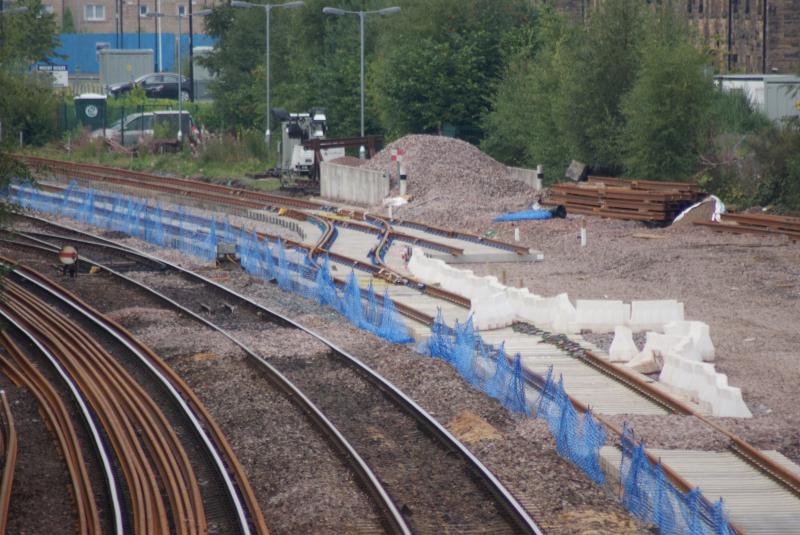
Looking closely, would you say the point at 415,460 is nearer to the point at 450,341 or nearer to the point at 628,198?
the point at 450,341

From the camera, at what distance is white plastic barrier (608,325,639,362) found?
18.9 meters

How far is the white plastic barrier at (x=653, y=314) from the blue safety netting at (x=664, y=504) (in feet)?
26.8

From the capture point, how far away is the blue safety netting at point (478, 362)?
1662 centimetres

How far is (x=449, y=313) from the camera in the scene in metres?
23.3

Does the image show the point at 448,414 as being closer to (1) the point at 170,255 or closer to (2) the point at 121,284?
(2) the point at 121,284

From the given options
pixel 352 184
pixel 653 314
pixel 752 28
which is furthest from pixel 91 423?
pixel 752 28

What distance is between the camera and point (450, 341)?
19.7 meters

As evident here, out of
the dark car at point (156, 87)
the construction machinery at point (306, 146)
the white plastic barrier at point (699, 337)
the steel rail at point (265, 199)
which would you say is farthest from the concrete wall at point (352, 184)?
the dark car at point (156, 87)

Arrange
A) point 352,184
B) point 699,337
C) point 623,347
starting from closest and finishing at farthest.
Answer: point 623,347
point 699,337
point 352,184

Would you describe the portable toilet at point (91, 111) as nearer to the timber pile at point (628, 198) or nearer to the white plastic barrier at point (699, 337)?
the timber pile at point (628, 198)

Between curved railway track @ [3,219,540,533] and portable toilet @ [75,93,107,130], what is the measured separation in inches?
2137

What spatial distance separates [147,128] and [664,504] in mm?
60900

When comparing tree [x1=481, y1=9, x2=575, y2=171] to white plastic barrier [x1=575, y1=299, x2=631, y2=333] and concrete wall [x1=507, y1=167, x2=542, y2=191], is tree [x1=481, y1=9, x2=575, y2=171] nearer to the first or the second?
concrete wall [x1=507, y1=167, x2=542, y2=191]

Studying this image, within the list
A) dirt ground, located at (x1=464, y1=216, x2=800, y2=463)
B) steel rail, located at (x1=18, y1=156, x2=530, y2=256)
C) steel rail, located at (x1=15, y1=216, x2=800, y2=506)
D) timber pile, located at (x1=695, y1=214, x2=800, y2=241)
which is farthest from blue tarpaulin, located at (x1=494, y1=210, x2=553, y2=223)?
steel rail, located at (x1=15, y1=216, x2=800, y2=506)
